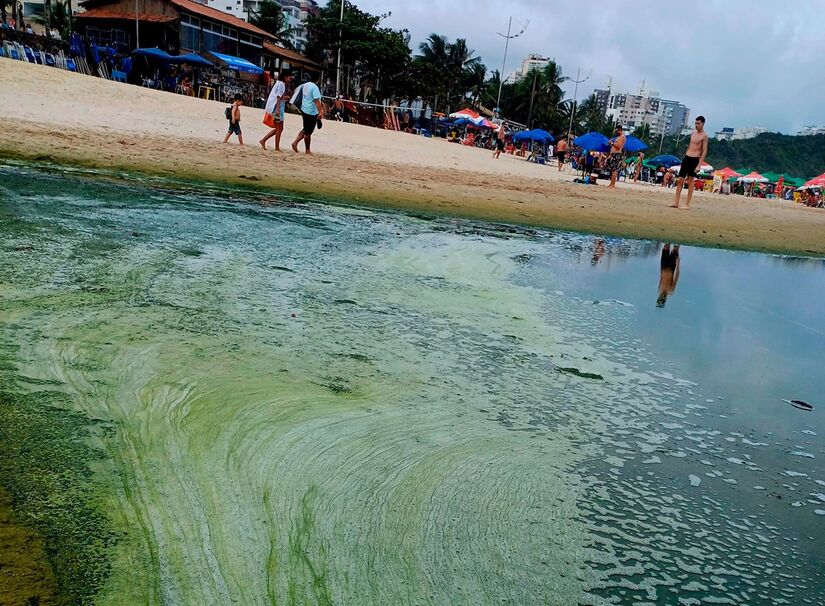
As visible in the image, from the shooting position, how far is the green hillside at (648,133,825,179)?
100062 millimetres

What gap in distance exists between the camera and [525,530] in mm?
1787

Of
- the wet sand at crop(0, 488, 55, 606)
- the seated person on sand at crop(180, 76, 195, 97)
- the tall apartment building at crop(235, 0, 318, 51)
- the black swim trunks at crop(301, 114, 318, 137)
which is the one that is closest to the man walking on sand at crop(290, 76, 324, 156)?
the black swim trunks at crop(301, 114, 318, 137)

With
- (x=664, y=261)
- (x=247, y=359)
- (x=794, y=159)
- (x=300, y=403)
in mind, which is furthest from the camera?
(x=794, y=159)

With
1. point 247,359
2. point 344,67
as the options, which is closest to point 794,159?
point 344,67

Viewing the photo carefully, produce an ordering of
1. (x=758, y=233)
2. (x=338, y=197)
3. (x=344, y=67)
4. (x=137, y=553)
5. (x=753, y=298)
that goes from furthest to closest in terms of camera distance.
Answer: (x=344, y=67), (x=758, y=233), (x=338, y=197), (x=753, y=298), (x=137, y=553)

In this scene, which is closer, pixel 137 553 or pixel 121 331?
pixel 137 553

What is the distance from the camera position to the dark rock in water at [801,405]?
290cm

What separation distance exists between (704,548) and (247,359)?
1687 mm

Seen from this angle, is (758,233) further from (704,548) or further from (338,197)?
(704,548)

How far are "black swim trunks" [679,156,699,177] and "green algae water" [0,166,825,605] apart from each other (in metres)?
7.66

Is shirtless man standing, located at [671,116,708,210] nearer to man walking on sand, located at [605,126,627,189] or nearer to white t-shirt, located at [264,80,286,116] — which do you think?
man walking on sand, located at [605,126,627,189]

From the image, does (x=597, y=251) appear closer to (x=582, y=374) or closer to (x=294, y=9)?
(x=582, y=374)

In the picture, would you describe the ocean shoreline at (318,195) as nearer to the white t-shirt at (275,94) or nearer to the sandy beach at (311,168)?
the sandy beach at (311,168)

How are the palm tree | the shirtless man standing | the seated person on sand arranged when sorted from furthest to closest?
the palm tree → the seated person on sand → the shirtless man standing
